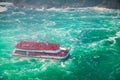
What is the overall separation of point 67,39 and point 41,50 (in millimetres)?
730

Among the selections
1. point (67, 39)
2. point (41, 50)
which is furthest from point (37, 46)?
point (67, 39)

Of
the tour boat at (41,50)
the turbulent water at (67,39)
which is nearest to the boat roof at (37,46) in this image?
the tour boat at (41,50)

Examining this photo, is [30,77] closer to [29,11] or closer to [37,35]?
[37,35]

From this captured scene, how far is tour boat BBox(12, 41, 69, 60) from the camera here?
7020 millimetres

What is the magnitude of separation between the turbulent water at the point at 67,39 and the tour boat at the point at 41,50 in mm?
111

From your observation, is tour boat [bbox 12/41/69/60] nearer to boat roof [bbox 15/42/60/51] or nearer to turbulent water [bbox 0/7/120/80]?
boat roof [bbox 15/42/60/51]

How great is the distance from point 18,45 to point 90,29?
1749 mm

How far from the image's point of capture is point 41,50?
7.12 meters

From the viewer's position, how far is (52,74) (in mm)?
6793

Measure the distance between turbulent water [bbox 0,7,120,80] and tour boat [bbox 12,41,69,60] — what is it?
0.36 ft

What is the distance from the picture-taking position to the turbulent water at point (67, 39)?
6789 mm

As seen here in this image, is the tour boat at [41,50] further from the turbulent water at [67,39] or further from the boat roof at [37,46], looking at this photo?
the turbulent water at [67,39]

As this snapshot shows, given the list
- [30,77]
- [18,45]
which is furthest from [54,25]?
[30,77]

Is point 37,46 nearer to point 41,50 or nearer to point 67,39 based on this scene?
point 41,50
